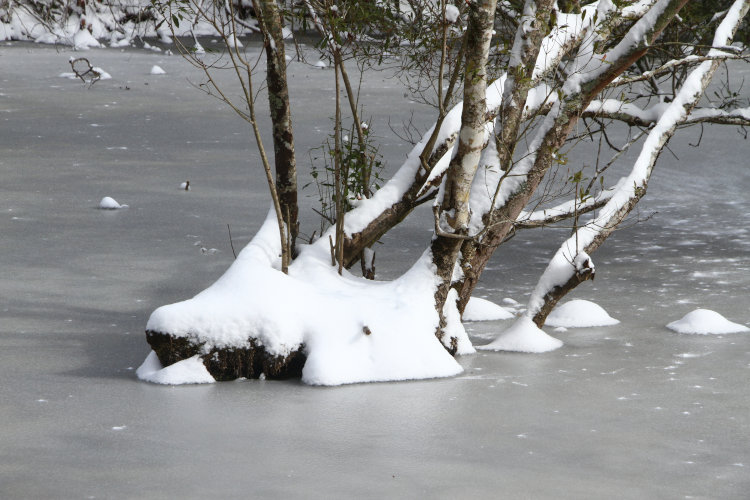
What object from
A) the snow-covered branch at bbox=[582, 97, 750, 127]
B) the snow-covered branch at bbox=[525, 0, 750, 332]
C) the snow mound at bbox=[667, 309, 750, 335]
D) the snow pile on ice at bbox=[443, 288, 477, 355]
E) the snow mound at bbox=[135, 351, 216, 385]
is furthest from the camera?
the snow-covered branch at bbox=[582, 97, 750, 127]

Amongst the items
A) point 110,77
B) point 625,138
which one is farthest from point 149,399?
point 110,77

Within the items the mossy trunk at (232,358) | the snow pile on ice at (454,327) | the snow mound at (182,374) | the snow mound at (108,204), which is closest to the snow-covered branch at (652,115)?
the snow pile on ice at (454,327)

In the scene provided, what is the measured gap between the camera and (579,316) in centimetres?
641

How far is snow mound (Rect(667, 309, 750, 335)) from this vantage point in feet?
20.2

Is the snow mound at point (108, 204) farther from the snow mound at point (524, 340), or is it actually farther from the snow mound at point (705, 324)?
the snow mound at point (705, 324)

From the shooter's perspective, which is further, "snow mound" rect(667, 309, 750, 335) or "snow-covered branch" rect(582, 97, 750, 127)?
"snow-covered branch" rect(582, 97, 750, 127)

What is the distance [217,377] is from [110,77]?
14.2m

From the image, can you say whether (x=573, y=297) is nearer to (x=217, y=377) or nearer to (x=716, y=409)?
(x=716, y=409)

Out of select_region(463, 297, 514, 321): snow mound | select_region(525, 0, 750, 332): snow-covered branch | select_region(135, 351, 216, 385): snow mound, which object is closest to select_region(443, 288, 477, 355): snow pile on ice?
select_region(525, 0, 750, 332): snow-covered branch

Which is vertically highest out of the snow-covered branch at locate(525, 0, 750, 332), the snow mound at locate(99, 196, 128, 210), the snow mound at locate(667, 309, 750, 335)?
the snow-covered branch at locate(525, 0, 750, 332)

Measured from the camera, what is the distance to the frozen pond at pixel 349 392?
387 cm

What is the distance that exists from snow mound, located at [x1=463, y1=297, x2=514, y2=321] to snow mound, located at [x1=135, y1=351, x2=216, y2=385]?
202 centimetres

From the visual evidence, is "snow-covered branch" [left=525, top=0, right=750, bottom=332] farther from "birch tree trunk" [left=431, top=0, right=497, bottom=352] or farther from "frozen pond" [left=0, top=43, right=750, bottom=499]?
"birch tree trunk" [left=431, top=0, right=497, bottom=352]

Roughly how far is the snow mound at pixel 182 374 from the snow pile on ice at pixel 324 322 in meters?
0.10
